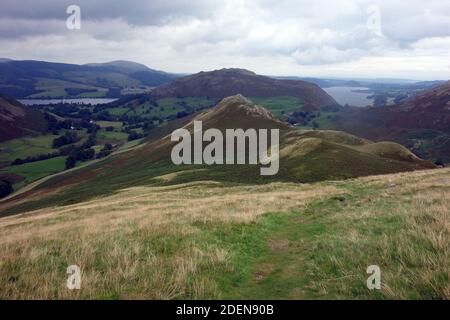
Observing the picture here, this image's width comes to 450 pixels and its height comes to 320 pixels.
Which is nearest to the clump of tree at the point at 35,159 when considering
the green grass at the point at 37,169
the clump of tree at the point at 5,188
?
the green grass at the point at 37,169

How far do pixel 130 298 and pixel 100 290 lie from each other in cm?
102

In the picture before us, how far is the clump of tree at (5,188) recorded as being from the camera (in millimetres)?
134425

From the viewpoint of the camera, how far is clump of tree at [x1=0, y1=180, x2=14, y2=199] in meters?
134

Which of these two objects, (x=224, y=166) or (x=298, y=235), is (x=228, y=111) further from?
(x=298, y=235)

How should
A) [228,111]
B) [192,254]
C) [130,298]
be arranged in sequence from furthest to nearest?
[228,111] < [192,254] < [130,298]

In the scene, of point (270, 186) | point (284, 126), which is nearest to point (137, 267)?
point (270, 186)

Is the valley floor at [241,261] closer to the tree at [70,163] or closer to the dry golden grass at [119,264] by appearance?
the dry golden grass at [119,264]

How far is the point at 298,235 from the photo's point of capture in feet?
55.1

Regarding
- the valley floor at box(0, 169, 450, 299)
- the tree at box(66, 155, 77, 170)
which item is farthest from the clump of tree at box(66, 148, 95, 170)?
the valley floor at box(0, 169, 450, 299)

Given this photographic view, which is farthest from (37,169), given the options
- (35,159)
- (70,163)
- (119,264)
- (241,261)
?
(241,261)

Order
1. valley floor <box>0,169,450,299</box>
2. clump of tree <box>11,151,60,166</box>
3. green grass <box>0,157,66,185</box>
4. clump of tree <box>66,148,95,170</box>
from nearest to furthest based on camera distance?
valley floor <box>0,169,450,299</box>
green grass <box>0,157,66,185</box>
clump of tree <box>66,148,95,170</box>
clump of tree <box>11,151,60,166</box>

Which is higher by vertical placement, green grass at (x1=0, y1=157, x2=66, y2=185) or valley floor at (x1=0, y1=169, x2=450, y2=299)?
valley floor at (x1=0, y1=169, x2=450, y2=299)

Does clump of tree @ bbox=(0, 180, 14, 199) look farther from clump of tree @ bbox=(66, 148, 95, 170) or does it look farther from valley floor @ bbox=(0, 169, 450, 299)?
valley floor @ bbox=(0, 169, 450, 299)
